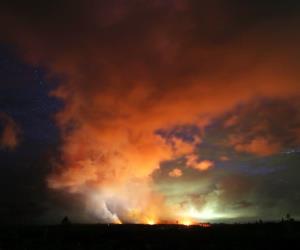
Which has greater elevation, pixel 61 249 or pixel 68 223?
pixel 68 223

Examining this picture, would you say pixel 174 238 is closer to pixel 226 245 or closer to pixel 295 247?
pixel 226 245

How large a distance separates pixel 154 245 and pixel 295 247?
20.5 meters

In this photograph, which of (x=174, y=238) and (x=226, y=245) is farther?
(x=174, y=238)

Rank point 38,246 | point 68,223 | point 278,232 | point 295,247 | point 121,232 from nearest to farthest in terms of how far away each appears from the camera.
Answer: point 295,247
point 38,246
point 278,232
point 121,232
point 68,223

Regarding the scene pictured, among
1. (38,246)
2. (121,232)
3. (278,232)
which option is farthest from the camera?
(121,232)

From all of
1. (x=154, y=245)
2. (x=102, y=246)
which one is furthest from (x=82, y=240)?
(x=154, y=245)

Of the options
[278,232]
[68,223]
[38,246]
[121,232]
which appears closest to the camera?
[38,246]

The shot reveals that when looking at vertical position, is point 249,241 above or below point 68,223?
below

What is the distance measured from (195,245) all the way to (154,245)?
252 inches

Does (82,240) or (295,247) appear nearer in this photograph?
(295,247)

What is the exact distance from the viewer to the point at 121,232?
7075 centimetres

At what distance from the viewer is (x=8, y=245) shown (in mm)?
53688

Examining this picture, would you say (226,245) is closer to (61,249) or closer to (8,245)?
(61,249)

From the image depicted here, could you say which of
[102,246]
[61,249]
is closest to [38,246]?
[61,249]
